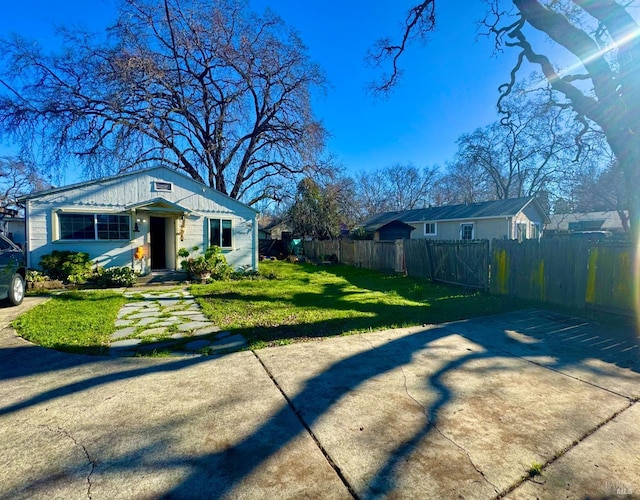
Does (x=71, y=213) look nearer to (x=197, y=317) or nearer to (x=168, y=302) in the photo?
(x=168, y=302)

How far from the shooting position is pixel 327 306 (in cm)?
676

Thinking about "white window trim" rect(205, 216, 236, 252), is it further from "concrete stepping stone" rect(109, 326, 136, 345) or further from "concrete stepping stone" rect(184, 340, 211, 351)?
"concrete stepping stone" rect(184, 340, 211, 351)

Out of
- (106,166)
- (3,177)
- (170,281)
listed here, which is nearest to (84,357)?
(170,281)

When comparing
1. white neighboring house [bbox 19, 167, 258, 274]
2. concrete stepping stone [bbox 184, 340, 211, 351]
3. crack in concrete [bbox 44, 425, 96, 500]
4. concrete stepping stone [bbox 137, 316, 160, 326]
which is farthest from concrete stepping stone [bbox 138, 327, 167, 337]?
white neighboring house [bbox 19, 167, 258, 274]

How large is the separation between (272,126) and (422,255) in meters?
12.0

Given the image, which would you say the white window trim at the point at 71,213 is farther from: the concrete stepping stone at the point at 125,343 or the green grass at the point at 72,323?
the concrete stepping stone at the point at 125,343

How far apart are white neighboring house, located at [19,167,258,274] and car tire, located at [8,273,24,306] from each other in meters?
3.33

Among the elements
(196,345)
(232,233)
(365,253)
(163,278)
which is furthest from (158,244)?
(365,253)

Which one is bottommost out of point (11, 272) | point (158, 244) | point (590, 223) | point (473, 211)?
point (11, 272)

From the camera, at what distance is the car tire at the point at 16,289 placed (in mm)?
6340

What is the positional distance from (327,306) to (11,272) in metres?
6.45

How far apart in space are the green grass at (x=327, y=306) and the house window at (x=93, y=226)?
3.75 m

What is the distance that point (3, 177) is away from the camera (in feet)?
92.7

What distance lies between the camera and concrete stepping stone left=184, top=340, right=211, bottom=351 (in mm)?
4090
